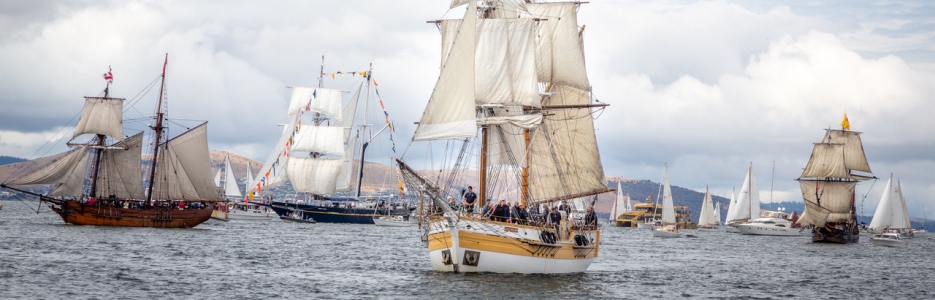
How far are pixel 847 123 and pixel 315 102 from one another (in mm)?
75916

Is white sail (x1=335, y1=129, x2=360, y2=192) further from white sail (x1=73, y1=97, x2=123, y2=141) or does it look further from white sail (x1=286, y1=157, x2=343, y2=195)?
white sail (x1=73, y1=97, x2=123, y2=141)

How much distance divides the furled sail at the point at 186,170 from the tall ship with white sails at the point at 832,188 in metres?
72.0

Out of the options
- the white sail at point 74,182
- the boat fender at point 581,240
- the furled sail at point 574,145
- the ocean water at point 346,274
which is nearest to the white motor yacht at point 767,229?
the ocean water at point 346,274

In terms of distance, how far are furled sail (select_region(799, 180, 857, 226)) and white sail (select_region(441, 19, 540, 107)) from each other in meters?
80.2

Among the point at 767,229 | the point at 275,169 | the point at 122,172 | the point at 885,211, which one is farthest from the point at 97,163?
the point at 885,211

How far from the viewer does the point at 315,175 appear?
480 ft

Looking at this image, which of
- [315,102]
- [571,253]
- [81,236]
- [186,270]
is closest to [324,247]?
[81,236]

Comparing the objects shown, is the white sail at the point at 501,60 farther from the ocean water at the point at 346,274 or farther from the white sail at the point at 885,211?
the white sail at the point at 885,211

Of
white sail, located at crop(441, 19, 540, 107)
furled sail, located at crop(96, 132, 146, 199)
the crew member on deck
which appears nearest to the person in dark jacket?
white sail, located at crop(441, 19, 540, 107)

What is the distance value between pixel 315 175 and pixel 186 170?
5160 centimetres

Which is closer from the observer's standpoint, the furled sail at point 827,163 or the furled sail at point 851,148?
the furled sail at point 827,163

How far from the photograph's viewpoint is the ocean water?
40.5m

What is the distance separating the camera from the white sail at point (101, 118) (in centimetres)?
9194

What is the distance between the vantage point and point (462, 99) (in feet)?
151
